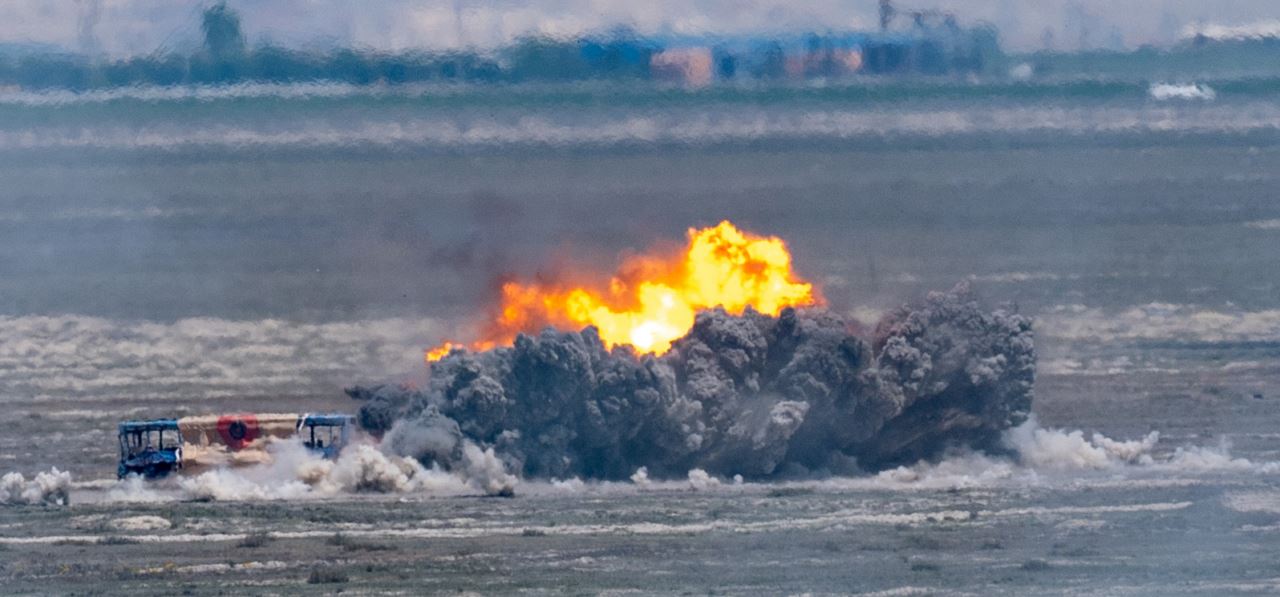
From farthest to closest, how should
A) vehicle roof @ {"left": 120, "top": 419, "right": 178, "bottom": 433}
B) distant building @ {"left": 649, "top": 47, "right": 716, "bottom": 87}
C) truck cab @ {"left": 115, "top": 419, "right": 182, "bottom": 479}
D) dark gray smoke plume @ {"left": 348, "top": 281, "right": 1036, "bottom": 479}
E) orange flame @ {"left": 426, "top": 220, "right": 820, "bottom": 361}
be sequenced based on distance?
distant building @ {"left": 649, "top": 47, "right": 716, "bottom": 87}
orange flame @ {"left": 426, "top": 220, "right": 820, "bottom": 361}
truck cab @ {"left": 115, "top": 419, "right": 182, "bottom": 479}
vehicle roof @ {"left": 120, "top": 419, "right": 178, "bottom": 433}
dark gray smoke plume @ {"left": 348, "top": 281, "right": 1036, "bottom": 479}

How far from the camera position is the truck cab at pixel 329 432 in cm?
9294

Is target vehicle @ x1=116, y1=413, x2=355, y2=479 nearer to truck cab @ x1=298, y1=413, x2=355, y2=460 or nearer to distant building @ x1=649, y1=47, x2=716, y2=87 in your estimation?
truck cab @ x1=298, y1=413, x2=355, y2=460

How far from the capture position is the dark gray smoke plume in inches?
3519

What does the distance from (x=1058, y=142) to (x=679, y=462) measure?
2717 centimetres

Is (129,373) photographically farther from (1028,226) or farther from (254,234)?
(1028,226)

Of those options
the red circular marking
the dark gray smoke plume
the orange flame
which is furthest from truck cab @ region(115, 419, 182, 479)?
the orange flame

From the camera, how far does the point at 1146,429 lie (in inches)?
3969

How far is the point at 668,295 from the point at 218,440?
566 inches

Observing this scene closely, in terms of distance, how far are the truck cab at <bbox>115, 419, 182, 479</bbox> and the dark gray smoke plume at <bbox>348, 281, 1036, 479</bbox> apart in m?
5.78

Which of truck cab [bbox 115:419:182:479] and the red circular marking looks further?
the red circular marking

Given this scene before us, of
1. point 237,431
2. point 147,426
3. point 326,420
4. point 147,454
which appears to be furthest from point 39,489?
point 326,420

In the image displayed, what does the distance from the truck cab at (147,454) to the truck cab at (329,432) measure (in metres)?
3.78

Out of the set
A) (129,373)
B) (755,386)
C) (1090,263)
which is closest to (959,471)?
(755,386)

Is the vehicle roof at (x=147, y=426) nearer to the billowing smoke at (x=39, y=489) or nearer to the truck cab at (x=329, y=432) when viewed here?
the billowing smoke at (x=39, y=489)
